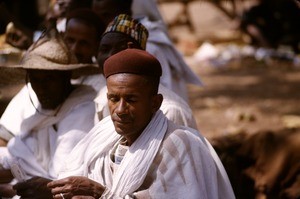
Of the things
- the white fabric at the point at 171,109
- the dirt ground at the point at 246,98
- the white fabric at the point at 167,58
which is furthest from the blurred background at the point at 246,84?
the white fabric at the point at 171,109

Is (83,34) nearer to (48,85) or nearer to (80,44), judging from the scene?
(80,44)

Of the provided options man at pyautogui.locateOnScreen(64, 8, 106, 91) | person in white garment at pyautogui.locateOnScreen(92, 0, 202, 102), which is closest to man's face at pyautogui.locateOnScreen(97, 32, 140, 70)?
man at pyautogui.locateOnScreen(64, 8, 106, 91)

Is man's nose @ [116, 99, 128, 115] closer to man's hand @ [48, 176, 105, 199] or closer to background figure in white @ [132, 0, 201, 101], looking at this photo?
man's hand @ [48, 176, 105, 199]

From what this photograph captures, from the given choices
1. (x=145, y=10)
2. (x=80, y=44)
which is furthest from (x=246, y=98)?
(x=80, y=44)

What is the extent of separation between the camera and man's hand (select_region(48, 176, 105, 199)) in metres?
3.11

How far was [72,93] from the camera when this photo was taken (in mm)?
3998

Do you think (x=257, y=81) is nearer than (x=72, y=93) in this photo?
No

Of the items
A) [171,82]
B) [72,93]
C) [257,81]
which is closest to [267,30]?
[257,81]

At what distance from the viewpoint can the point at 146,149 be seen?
3006 millimetres

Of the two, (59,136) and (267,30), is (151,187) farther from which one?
(267,30)

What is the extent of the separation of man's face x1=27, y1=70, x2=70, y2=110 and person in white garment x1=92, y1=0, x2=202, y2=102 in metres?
1.01

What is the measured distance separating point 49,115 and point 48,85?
0.71ft

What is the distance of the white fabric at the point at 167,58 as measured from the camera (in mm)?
4984

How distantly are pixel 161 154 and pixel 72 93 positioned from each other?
1216mm
